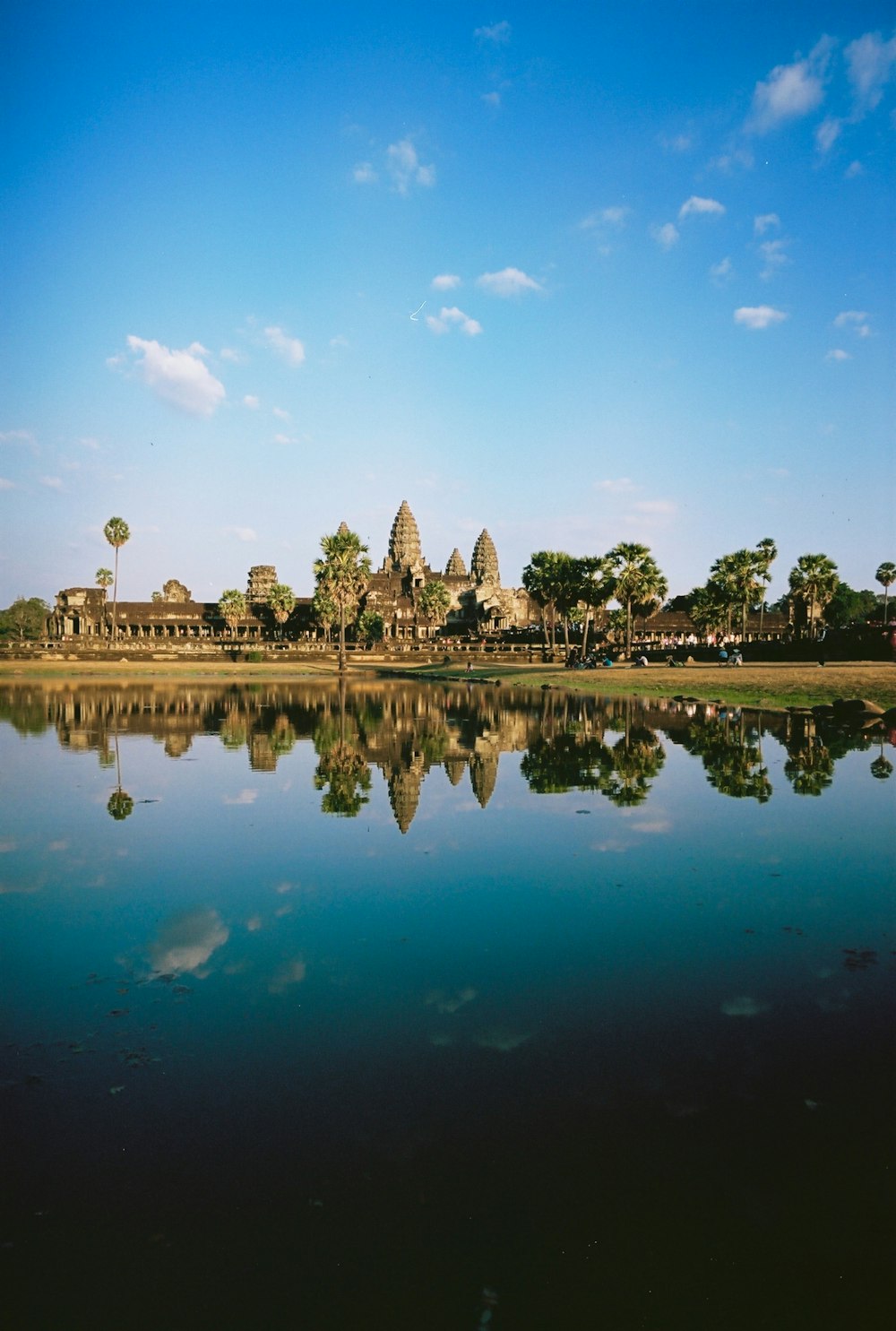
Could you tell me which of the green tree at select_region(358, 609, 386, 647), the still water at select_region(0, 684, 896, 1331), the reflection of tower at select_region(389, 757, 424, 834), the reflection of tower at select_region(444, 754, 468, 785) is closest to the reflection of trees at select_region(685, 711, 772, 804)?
the still water at select_region(0, 684, 896, 1331)

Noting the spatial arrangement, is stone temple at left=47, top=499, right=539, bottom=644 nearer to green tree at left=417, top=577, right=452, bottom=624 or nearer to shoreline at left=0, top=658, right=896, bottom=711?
green tree at left=417, top=577, right=452, bottom=624

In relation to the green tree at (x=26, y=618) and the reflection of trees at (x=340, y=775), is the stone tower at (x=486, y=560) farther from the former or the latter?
the reflection of trees at (x=340, y=775)

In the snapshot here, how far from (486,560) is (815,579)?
79.3m

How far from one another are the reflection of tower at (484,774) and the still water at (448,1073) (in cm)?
255

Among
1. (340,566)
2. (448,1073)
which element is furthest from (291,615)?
(448,1073)

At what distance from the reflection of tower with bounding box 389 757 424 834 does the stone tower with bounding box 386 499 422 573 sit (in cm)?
12853

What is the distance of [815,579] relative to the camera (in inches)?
3063

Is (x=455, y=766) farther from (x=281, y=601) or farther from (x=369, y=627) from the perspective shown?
(x=281, y=601)

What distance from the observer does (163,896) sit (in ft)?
31.9

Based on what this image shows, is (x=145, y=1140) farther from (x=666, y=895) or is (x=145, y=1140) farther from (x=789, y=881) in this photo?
(x=789, y=881)

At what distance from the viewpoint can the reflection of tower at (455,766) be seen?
18.0m

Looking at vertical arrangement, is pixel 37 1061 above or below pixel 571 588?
below

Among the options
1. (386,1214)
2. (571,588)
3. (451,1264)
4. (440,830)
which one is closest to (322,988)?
(386,1214)

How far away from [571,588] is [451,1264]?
75.7 metres
